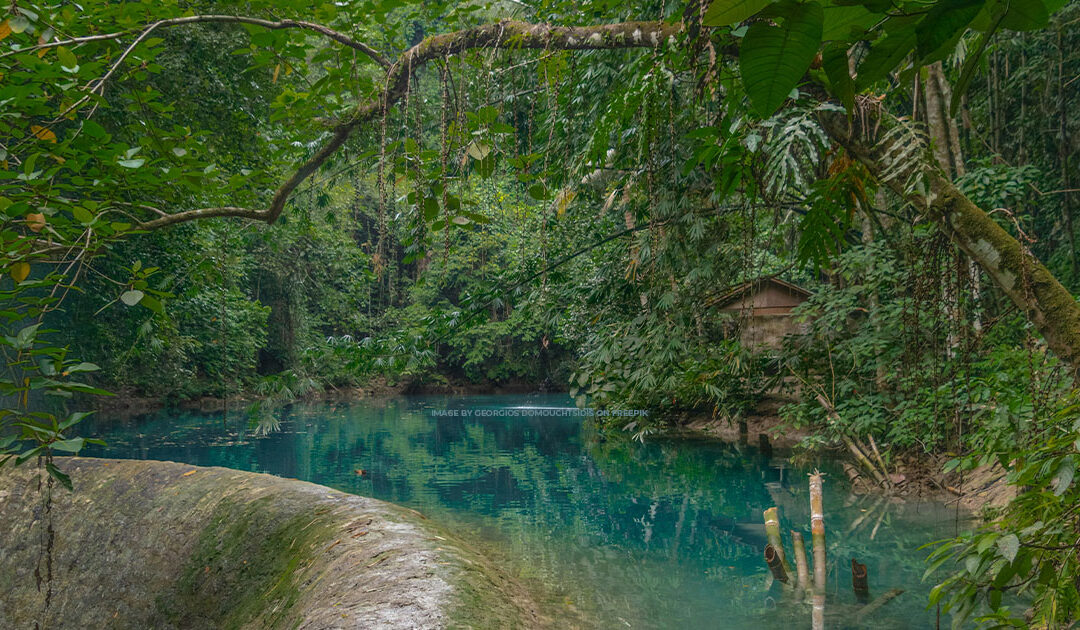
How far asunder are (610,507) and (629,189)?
184 inches

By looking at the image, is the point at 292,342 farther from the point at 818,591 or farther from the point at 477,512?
the point at 818,591

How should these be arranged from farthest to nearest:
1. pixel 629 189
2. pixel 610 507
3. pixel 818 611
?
1. pixel 610 507
2. pixel 629 189
3. pixel 818 611

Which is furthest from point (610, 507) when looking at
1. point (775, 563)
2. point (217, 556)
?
point (217, 556)

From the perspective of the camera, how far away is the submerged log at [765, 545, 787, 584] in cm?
494

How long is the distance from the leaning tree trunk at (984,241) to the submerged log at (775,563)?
3.33m

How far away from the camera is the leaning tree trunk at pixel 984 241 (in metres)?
2.02

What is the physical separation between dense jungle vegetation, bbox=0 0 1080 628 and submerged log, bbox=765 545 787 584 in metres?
1.14

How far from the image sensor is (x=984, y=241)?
2.13 meters

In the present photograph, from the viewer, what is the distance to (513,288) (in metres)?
4.91

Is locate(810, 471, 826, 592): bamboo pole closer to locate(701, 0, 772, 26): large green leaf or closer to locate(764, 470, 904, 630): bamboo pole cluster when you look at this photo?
locate(764, 470, 904, 630): bamboo pole cluster

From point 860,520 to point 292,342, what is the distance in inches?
701

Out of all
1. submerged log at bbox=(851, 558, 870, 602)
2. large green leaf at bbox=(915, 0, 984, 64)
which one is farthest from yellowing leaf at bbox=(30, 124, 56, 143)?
submerged log at bbox=(851, 558, 870, 602)

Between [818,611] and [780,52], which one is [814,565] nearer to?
[818,611]

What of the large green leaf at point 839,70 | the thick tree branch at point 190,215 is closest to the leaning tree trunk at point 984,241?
the large green leaf at point 839,70
